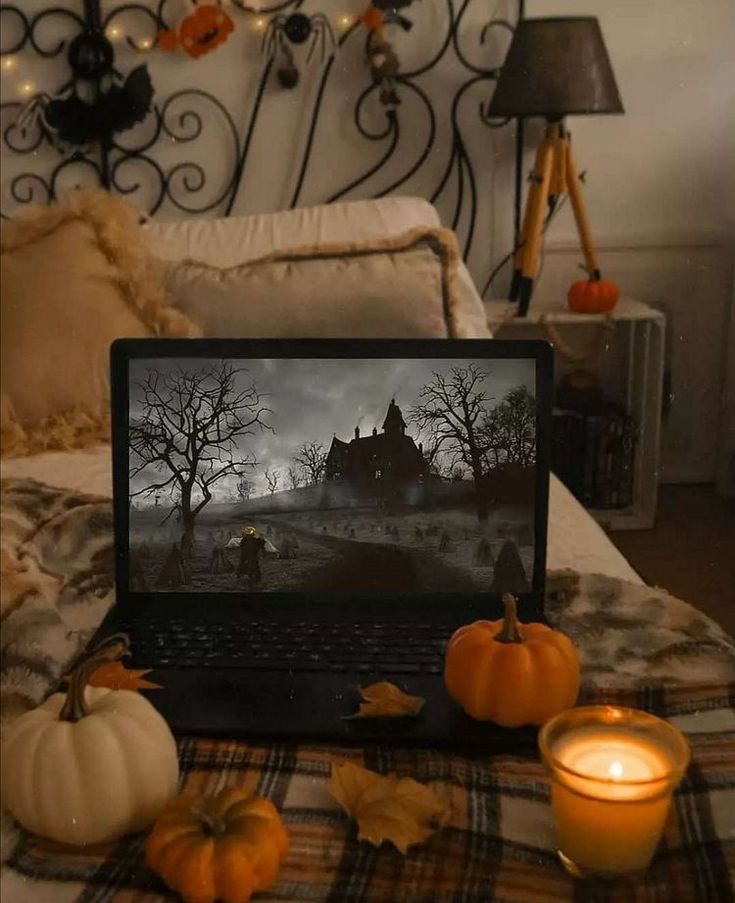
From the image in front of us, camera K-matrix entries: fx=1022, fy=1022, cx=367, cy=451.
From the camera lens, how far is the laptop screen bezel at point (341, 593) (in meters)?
0.89

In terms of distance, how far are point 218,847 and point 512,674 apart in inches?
9.4

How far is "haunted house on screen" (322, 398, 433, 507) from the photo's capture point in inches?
35.0

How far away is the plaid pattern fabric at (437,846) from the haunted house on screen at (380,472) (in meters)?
0.25

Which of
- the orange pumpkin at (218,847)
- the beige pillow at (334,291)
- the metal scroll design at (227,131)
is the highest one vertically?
the metal scroll design at (227,131)

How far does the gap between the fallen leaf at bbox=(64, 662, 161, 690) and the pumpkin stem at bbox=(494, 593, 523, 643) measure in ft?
0.85

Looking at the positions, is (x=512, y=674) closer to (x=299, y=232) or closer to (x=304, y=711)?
(x=304, y=711)

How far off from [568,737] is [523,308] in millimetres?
1594

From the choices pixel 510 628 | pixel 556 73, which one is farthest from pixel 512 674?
pixel 556 73

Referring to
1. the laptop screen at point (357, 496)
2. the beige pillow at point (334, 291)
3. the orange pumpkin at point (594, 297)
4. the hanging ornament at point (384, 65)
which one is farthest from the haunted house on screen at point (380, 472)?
the hanging ornament at point (384, 65)

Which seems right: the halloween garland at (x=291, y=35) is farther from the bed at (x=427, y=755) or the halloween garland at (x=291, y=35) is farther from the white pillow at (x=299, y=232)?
the bed at (x=427, y=755)

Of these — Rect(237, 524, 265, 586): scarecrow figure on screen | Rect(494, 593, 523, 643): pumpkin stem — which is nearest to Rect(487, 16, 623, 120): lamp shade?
Rect(237, 524, 265, 586): scarecrow figure on screen

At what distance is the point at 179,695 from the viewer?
76cm

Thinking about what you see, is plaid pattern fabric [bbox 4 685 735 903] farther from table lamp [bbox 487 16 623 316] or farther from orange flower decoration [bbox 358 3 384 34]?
orange flower decoration [bbox 358 3 384 34]

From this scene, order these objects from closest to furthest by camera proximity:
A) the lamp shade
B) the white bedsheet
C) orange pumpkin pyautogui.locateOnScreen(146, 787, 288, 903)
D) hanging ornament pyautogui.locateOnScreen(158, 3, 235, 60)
→ orange pumpkin pyautogui.locateOnScreen(146, 787, 288, 903) < the white bedsheet < the lamp shade < hanging ornament pyautogui.locateOnScreen(158, 3, 235, 60)
